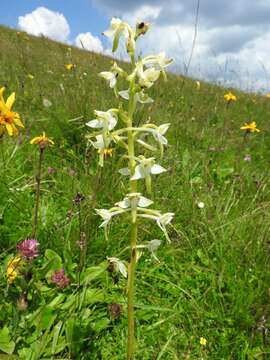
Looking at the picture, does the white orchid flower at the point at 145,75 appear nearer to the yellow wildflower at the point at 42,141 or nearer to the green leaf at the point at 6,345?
the yellow wildflower at the point at 42,141

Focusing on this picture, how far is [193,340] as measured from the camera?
1980 millimetres

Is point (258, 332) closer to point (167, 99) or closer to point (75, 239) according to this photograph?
point (75, 239)

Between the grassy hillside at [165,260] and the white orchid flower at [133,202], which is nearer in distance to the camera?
the white orchid flower at [133,202]

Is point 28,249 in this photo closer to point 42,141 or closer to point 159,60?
point 42,141

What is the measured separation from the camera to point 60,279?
6.30 feet

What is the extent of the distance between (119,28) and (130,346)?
3.73ft

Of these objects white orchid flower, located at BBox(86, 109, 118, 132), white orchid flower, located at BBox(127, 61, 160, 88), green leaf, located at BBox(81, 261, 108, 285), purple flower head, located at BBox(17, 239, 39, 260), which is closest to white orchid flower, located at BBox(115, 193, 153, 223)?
white orchid flower, located at BBox(86, 109, 118, 132)

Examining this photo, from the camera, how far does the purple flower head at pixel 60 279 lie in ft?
6.26

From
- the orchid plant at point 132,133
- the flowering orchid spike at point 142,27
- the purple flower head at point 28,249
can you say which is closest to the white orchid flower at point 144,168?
the orchid plant at point 132,133

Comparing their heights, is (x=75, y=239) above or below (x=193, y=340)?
above

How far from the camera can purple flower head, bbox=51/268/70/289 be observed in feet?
6.26

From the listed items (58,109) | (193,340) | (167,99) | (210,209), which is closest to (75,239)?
(193,340)

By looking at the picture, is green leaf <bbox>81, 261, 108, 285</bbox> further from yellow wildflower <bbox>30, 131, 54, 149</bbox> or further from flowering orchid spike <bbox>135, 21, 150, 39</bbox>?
flowering orchid spike <bbox>135, 21, 150, 39</bbox>

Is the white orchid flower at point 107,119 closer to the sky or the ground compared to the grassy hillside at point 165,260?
closer to the sky
